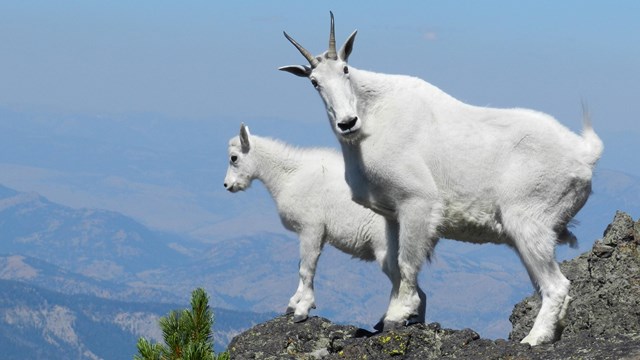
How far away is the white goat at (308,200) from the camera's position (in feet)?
63.9

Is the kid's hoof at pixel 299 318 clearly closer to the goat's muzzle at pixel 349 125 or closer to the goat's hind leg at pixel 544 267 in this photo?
the goat's muzzle at pixel 349 125

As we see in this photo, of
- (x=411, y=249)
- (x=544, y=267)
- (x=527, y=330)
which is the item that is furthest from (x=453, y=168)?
(x=527, y=330)

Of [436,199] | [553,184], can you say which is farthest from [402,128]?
[553,184]

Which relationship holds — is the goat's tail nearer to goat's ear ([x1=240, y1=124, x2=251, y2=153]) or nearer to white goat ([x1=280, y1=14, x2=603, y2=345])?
white goat ([x1=280, y1=14, x2=603, y2=345])

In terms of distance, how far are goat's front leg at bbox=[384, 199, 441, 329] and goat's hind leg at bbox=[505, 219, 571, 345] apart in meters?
1.05

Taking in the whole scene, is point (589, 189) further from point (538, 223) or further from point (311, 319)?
point (311, 319)

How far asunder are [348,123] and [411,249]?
177 centimetres

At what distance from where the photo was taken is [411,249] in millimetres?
14484

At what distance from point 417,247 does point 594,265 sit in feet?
9.37

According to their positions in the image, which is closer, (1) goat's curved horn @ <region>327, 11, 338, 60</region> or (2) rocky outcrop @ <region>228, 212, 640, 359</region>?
(2) rocky outcrop @ <region>228, 212, 640, 359</region>

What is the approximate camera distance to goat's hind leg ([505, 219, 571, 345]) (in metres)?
13.6

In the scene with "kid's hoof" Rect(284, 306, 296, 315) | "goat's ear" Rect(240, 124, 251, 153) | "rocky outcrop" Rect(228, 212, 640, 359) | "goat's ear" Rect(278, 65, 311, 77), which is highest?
"goat's ear" Rect(240, 124, 251, 153)

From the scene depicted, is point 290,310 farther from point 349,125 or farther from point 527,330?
point 349,125

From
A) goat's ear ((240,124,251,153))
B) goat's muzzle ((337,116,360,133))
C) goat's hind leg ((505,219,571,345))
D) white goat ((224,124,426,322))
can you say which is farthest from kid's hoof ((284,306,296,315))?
goat's hind leg ((505,219,571,345))
